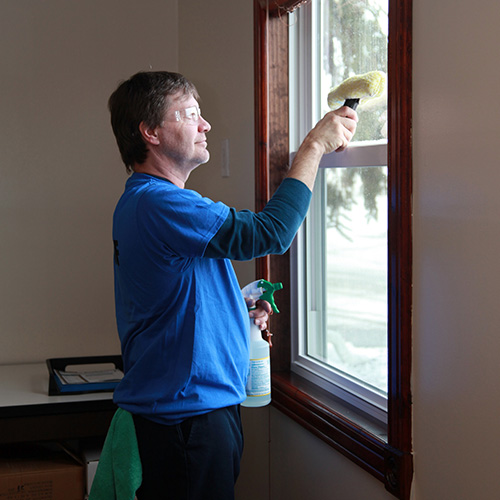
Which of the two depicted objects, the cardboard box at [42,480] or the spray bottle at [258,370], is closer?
the spray bottle at [258,370]

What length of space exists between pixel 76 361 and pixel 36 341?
1.13 ft

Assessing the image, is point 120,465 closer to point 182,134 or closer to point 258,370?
point 258,370

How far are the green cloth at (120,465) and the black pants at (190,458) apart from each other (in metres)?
0.02

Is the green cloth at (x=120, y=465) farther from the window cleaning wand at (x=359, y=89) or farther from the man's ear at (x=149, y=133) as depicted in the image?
the window cleaning wand at (x=359, y=89)

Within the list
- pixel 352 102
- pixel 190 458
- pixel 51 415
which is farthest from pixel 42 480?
pixel 352 102

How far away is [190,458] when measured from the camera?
1271mm

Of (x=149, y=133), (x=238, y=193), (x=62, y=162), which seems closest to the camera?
(x=149, y=133)

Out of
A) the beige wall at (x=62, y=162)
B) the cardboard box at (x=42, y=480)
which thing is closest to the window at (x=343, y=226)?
the cardboard box at (x=42, y=480)

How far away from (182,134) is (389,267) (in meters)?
0.53

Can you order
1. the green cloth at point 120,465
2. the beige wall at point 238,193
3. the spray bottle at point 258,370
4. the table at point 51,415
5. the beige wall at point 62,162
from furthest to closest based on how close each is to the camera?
the beige wall at point 62,162
the table at point 51,415
the spray bottle at point 258,370
the green cloth at point 120,465
the beige wall at point 238,193

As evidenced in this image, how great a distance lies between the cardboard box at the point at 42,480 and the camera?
6.02ft

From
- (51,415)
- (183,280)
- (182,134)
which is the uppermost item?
(182,134)

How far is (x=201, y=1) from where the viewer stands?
7.57ft

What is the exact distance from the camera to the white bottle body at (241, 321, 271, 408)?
1.46 metres
